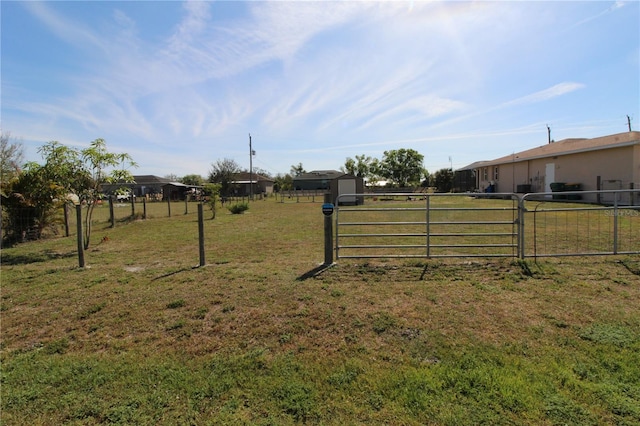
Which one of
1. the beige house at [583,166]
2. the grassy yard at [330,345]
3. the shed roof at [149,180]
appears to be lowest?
the grassy yard at [330,345]

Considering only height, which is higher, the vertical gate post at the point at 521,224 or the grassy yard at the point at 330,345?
the vertical gate post at the point at 521,224

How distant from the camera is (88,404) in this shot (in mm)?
2604

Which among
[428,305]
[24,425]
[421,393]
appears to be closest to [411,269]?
[428,305]

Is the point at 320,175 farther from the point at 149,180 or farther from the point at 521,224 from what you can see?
the point at 521,224

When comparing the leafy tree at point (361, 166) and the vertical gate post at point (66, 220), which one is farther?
the leafy tree at point (361, 166)

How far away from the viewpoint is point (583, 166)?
70.7ft

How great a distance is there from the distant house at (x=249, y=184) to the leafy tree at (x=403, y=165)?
24.8m

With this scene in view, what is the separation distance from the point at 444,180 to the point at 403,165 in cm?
2198

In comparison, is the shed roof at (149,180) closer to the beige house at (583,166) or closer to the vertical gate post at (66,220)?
the vertical gate post at (66,220)

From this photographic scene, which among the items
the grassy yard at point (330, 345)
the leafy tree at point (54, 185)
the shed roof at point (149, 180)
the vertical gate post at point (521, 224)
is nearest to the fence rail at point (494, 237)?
the vertical gate post at point (521, 224)

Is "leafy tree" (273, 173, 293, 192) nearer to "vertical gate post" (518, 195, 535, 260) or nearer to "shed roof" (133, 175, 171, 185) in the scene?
"shed roof" (133, 175, 171, 185)

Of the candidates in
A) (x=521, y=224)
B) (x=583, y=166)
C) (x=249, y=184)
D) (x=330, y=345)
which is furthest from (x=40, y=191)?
Answer: (x=249, y=184)

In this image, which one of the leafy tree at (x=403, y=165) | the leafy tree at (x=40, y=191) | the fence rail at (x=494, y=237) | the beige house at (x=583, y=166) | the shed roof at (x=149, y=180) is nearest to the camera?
the fence rail at (x=494, y=237)

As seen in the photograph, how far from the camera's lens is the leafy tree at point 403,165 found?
232ft
